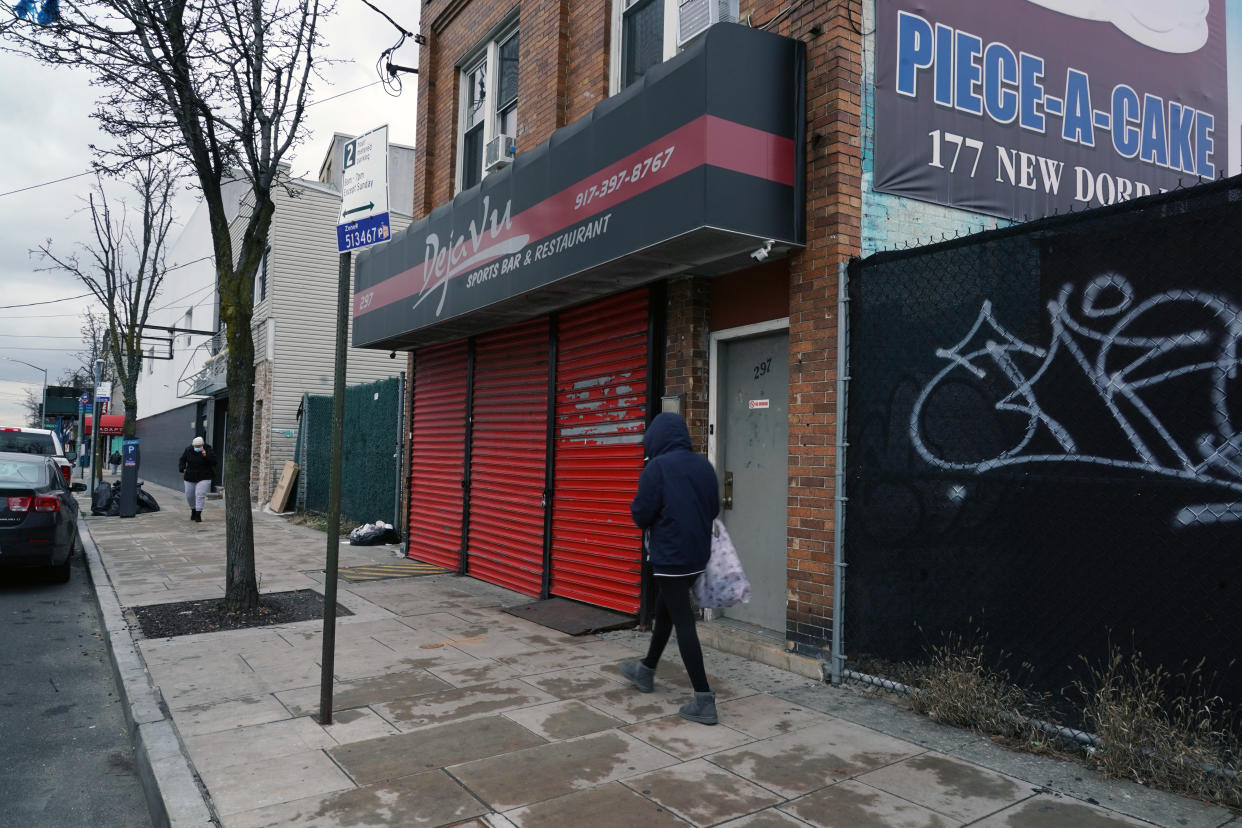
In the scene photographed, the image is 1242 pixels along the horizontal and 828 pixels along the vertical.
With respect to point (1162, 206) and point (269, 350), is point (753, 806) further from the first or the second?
point (269, 350)

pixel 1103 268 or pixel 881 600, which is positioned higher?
pixel 1103 268

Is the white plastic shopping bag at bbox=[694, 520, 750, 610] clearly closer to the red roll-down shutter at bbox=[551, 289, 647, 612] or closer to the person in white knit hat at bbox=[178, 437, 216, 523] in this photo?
the red roll-down shutter at bbox=[551, 289, 647, 612]

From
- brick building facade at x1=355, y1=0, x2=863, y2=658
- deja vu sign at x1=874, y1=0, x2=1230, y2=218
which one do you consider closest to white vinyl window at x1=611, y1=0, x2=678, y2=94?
brick building facade at x1=355, y1=0, x2=863, y2=658

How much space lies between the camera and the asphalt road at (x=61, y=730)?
4.11 metres

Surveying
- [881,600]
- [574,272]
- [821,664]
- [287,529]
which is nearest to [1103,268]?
[881,600]

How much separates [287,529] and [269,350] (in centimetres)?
578

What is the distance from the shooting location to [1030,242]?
15.3 feet

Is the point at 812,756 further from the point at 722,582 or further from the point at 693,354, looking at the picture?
the point at 693,354

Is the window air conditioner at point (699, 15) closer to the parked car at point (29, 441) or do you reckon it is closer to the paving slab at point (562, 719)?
the paving slab at point (562, 719)

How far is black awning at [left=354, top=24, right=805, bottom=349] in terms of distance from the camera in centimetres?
561

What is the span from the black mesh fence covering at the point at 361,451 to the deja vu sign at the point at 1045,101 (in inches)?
369

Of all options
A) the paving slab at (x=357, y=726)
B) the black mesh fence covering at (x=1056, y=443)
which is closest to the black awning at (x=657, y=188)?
the black mesh fence covering at (x=1056, y=443)

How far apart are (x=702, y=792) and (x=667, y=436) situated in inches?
83.8

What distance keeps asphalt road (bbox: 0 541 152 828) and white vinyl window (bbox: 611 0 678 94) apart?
6.90 meters
